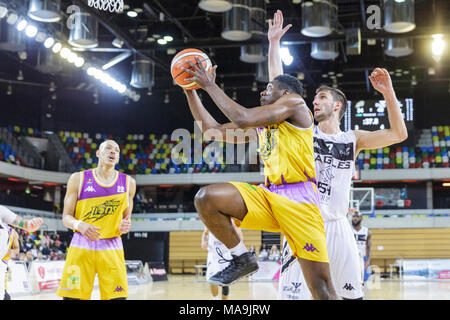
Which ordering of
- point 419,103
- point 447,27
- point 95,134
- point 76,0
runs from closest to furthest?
point 76,0 < point 447,27 < point 419,103 < point 95,134

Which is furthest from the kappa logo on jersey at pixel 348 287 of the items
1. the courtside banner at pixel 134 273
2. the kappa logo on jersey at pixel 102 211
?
the courtside banner at pixel 134 273

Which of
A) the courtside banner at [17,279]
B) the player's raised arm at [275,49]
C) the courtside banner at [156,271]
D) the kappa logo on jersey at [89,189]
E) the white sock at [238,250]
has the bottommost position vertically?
the courtside banner at [156,271]

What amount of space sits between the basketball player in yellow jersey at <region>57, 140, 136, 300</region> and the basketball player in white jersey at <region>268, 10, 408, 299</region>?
6.12 feet

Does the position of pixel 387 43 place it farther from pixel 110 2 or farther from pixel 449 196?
pixel 449 196

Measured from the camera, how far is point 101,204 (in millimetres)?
6246

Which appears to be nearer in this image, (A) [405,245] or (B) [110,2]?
(B) [110,2]

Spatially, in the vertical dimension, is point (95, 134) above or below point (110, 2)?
below

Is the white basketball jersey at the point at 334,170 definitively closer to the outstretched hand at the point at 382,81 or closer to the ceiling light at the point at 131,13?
the outstretched hand at the point at 382,81

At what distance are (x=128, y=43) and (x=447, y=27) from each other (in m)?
10.1

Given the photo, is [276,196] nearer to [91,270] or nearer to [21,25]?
[91,270]

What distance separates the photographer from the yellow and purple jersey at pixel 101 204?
616 cm

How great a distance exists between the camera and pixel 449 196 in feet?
94.4

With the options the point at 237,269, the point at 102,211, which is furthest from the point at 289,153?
the point at 102,211

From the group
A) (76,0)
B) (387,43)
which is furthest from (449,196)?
(76,0)
